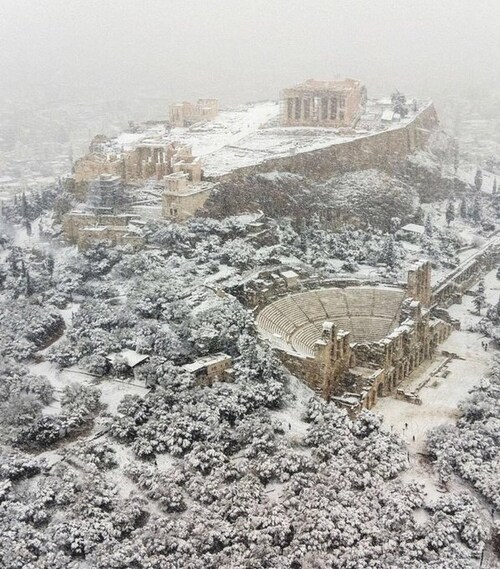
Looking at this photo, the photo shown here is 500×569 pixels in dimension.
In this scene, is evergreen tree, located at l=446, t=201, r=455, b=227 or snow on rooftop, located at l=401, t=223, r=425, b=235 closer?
snow on rooftop, located at l=401, t=223, r=425, b=235

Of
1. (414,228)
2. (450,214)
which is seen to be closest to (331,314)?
(414,228)

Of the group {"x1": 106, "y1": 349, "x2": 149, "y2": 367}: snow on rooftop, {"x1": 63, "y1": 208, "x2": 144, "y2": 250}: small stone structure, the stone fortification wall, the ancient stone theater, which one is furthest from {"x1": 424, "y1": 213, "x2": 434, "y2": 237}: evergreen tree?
{"x1": 106, "y1": 349, "x2": 149, "y2": 367}: snow on rooftop

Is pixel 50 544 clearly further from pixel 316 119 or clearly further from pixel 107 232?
pixel 316 119

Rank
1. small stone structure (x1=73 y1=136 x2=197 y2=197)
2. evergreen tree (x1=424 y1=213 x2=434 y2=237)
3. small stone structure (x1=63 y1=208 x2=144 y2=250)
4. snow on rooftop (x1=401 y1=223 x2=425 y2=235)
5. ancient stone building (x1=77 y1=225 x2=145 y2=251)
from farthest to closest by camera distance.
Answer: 1. evergreen tree (x1=424 y1=213 x2=434 y2=237)
2. snow on rooftop (x1=401 y1=223 x2=425 y2=235)
3. small stone structure (x1=73 y1=136 x2=197 y2=197)
4. small stone structure (x1=63 y1=208 x2=144 y2=250)
5. ancient stone building (x1=77 y1=225 x2=145 y2=251)

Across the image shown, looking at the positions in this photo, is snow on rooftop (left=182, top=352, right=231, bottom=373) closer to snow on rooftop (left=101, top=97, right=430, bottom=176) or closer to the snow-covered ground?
the snow-covered ground

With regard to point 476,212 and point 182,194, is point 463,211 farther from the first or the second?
point 182,194

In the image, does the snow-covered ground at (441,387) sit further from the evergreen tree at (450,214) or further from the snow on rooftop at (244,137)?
the snow on rooftop at (244,137)

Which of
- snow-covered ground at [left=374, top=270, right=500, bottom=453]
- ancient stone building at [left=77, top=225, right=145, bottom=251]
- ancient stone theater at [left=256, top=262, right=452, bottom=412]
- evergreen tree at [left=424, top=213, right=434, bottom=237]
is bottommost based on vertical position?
snow-covered ground at [left=374, top=270, right=500, bottom=453]
